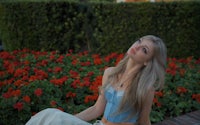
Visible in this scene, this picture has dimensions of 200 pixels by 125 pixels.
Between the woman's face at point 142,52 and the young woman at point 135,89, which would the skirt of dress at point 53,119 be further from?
the woman's face at point 142,52

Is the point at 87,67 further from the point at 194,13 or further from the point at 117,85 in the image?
the point at 117,85

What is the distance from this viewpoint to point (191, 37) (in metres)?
5.97

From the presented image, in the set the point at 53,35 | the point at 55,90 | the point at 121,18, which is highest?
the point at 121,18

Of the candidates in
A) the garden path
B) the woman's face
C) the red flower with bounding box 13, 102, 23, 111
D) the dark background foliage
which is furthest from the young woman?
the dark background foliage

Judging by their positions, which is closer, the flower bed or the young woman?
the young woman

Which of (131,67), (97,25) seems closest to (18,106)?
(131,67)

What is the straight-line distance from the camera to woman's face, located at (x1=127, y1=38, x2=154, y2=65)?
6.65 ft

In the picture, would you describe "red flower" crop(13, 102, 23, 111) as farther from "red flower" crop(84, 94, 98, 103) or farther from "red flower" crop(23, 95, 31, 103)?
"red flower" crop(84, 94, 98, 103)

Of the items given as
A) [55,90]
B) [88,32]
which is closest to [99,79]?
[55,90]

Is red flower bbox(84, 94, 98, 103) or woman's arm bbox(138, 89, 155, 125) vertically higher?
woman's arm bbox(138, 89, 155, 125)

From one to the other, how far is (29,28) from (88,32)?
126cm

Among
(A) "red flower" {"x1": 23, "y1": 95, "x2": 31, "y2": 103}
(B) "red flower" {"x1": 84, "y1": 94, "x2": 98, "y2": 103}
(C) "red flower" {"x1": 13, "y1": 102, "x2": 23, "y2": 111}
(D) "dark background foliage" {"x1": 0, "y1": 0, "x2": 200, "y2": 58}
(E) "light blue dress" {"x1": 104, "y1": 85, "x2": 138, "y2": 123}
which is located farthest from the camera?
(D) "dark background foliage" {"x1": 0, "y1": 0, "x2": 200, "y2": 58}

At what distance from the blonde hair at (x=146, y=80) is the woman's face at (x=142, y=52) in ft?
0.08

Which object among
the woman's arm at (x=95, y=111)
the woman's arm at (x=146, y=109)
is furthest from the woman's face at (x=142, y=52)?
the woman's arm at (x=95, y=111)
